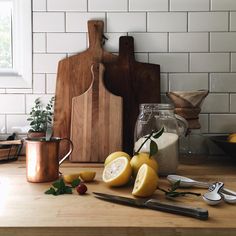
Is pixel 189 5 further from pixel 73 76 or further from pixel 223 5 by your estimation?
pixel 73 76

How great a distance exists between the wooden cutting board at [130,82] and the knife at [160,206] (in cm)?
50

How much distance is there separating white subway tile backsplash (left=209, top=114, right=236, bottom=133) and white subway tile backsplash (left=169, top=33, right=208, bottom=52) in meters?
0.27

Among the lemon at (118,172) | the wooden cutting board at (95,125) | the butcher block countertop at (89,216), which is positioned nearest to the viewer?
the butcher block countertop at (89,216)

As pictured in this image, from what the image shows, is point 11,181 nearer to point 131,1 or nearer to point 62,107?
point 62,107

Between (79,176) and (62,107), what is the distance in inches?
15.8

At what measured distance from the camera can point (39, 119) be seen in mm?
1188

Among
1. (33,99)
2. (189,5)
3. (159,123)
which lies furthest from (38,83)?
(189,5)

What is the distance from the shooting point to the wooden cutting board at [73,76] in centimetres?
120

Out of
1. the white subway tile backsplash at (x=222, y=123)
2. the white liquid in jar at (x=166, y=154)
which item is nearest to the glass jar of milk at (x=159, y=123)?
the white liquid in jar at (x=166, y=154)

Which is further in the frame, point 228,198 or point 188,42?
point 188,42

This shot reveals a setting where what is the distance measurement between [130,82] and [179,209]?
656mm

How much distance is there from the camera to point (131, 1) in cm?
122

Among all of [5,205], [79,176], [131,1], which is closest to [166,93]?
[131,1]

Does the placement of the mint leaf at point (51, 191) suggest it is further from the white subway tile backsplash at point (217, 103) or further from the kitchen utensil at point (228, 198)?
the white subway tile backsplash at point (217, 103)
